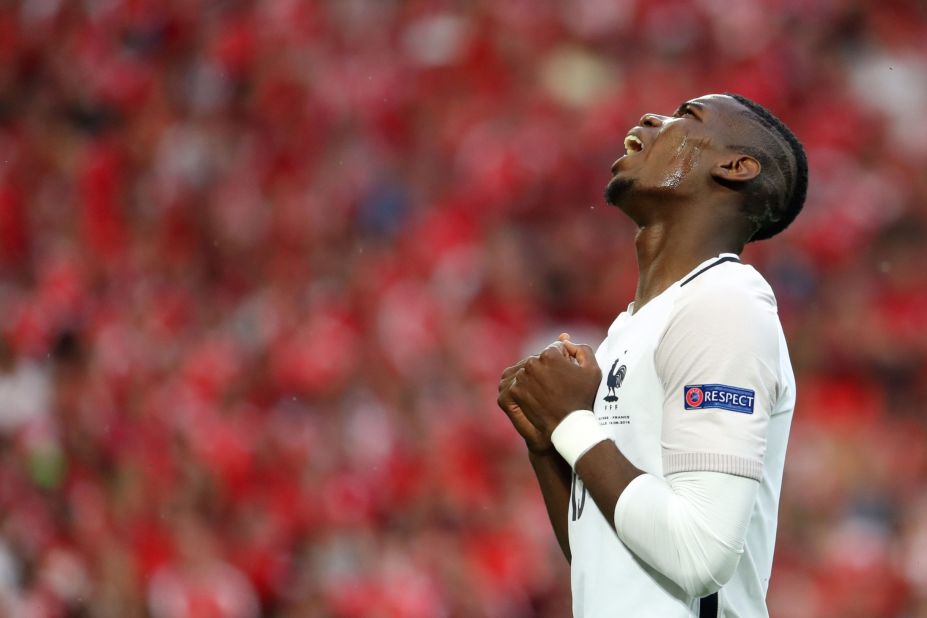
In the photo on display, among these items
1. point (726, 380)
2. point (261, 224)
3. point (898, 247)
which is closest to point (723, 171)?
point (726, 380)

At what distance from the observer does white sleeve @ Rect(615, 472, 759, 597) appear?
146cm

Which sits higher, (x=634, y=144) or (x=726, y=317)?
(x=634, y=144)

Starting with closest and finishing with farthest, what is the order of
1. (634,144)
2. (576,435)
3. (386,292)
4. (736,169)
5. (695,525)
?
(695,525) → (576,435) → (736,169) → (634,144) → (386,292)

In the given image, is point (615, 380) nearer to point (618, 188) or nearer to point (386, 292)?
point (618, 188)

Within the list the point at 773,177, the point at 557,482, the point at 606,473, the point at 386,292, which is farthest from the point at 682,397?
the point at 386,292

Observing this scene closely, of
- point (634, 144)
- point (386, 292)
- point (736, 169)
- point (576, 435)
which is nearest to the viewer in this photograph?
point (576, 435)

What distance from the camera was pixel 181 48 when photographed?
7.19m

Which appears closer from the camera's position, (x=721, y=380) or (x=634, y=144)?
(x=721, y=380)

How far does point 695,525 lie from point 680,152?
1.82 ft

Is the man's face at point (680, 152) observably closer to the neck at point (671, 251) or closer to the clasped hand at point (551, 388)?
the neck at point (671, 251)

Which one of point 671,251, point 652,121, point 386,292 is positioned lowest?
point 671,251

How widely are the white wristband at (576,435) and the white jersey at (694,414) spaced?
0.13 feet

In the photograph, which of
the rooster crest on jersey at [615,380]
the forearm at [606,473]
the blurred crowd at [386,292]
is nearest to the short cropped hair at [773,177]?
the rooster crest on jersey at [615,380]

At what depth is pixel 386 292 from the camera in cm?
572
